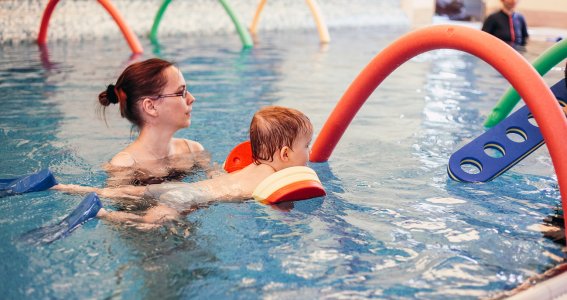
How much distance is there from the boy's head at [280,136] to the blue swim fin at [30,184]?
0.98 meters

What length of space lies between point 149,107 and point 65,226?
1068 millimetres

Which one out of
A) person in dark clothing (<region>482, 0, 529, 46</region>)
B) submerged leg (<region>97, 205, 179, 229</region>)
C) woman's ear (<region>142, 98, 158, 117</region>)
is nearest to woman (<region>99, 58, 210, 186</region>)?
woman's ear (<region>142, 98, 158, 117</region>)

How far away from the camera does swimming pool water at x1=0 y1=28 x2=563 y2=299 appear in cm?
224

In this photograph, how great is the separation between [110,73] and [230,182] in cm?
438

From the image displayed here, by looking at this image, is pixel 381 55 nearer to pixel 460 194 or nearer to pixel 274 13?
pixel 460 194

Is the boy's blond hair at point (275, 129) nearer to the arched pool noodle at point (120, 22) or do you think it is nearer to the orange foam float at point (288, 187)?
the orange foam float at point (288, 187)

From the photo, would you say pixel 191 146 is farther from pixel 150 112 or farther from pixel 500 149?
pixel 500 149

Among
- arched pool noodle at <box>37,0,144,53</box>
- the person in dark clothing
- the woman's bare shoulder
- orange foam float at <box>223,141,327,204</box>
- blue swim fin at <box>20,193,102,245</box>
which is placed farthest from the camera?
the person in dark clothing

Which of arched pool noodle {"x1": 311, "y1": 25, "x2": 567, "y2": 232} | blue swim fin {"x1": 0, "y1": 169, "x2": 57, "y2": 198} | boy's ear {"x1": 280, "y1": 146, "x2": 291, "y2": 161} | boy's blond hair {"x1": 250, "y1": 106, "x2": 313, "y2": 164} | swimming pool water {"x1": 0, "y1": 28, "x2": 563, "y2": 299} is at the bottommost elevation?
swimming pool water {"x1": 0, "y1": 28, "x2": 563, "y2": 299}

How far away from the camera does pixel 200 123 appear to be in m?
5.01

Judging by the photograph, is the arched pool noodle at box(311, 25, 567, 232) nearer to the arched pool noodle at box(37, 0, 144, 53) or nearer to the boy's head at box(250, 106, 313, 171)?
the boy's head at box(250, 106, 313, 171)

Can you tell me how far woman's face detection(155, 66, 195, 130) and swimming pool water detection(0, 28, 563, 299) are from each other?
0.51m

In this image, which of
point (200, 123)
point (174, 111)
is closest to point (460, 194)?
point (174, 111)

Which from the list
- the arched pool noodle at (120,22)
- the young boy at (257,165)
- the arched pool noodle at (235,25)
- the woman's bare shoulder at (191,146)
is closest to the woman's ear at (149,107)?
the woman's bare shoulder at (191,146)
